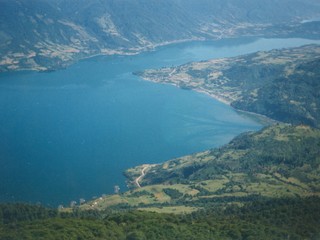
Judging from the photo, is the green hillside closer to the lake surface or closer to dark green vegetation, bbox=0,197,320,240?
the lake surface

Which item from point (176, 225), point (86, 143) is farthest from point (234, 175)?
point (86, 143)

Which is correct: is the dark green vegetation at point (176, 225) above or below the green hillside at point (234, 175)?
above

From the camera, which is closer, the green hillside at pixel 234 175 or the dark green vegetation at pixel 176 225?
the dark green vegetation at pixel 176 225

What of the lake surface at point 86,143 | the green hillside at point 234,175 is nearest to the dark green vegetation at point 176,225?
the green hillside at point 234,175

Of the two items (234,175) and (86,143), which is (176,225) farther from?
(86,143)

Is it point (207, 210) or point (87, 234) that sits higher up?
point (87, 234)

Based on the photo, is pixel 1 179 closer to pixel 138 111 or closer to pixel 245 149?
pixel 245 149

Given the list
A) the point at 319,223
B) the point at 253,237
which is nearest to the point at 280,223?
the point at 319,223

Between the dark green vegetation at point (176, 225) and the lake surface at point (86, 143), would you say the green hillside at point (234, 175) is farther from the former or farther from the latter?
the dark green vegetation at point (176, 225)

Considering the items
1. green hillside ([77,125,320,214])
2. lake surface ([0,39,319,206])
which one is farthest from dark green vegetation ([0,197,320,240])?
lake surface ([0,39,319,206])
